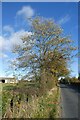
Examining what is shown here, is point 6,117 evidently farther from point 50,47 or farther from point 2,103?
point 50,47

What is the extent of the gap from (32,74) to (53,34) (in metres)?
8.61

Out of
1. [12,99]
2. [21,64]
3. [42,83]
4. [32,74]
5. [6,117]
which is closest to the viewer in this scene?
[6,117]

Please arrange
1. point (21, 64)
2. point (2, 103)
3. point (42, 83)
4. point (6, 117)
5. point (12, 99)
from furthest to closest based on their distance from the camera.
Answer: point (21, 64) → point (42, 83) → point (12, 99) → point (2, 103) → point (6, 117)

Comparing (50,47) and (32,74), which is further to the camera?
(50,47)

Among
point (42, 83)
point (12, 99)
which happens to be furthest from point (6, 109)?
point (42, 83)

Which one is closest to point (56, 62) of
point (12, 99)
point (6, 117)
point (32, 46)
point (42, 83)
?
point (32, 46)

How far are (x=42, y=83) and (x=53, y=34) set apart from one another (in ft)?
38.7

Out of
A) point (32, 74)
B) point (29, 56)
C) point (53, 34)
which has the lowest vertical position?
point (32, 74)

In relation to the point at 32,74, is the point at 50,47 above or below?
above

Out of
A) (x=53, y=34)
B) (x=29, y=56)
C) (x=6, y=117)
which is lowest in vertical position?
(x=6, y=117)

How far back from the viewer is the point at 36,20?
107ft

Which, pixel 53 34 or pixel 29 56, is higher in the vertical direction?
pixel 53 34

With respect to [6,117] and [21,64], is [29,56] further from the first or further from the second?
[6,117]

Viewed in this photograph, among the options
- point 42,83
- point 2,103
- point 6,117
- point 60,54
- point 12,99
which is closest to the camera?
point 6,117
